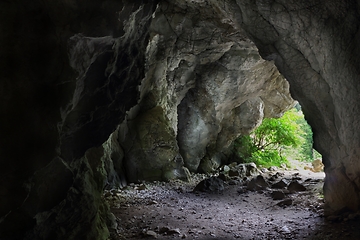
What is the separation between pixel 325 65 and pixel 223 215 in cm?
398

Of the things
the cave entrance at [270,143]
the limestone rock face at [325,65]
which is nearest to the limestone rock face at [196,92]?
the cave entrance at [270,143]

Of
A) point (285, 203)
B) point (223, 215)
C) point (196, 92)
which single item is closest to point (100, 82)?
point (223, 215)

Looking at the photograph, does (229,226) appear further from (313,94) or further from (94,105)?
(94,105)

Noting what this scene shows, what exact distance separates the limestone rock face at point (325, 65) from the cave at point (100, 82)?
0.02m

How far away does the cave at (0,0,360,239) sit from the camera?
3.20 m

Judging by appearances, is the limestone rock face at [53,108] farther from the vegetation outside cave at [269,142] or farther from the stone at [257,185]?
the vegetation outside cave at [269,142]

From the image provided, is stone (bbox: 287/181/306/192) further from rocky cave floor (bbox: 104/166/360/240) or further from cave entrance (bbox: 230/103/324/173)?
cave entrance (bbox: 230/103/324/173)

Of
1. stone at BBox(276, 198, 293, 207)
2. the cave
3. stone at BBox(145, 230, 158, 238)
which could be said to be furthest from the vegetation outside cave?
stone at BBox(145, 230, 158, 238)

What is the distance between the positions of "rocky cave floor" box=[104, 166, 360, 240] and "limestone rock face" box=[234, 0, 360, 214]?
0.72 meters

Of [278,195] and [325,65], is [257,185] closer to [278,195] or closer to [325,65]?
[278,195]

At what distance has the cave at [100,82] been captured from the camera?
3.20 m

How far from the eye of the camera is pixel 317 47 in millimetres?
5406

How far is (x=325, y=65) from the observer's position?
5.39 metres

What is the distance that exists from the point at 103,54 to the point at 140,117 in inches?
288
